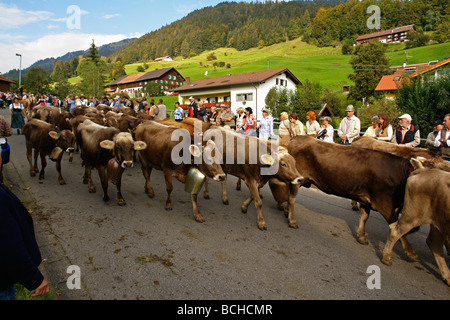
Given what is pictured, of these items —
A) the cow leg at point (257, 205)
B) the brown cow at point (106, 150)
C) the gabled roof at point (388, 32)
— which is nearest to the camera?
the cow leg at point (257, 205)

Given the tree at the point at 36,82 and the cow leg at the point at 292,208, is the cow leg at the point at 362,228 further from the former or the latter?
the tree at the point at 36,82

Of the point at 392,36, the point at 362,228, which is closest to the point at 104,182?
the point at 362,228

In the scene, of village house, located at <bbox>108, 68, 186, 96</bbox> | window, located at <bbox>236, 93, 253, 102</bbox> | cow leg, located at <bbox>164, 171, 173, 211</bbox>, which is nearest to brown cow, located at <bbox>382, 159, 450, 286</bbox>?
cow leg, located at <bbox>164, 171, 173, 211</bbox>

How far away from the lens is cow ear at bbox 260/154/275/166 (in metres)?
5.76

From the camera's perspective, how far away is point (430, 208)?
402 cm

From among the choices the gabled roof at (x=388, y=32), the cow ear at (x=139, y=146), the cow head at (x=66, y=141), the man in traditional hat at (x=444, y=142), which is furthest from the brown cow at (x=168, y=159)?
the gabled roof at (x=388, y=32)

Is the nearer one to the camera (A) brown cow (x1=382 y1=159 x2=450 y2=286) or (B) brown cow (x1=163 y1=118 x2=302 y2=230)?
(A) brown cow (x1=382 y1=159 x2=450 y2=286)

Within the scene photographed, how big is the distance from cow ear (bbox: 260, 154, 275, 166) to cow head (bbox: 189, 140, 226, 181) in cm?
88

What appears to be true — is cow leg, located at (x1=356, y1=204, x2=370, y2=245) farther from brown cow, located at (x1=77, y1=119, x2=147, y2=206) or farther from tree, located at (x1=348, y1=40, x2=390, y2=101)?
tree, located at (x1=348, y1=40, x2=390, y2=101)

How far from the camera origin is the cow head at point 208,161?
5.96 meters

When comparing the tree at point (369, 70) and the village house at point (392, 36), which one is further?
the village house at point (392, 36)

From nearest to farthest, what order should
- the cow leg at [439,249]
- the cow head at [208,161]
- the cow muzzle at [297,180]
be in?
the cow leg at [439,249], the cow muzzle at [297,180], the cow head at [208,161]

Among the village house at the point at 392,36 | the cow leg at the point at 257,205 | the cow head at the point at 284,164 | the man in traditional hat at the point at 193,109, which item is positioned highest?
the village house at the point at 392,36

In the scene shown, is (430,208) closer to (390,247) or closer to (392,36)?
(390,247)
